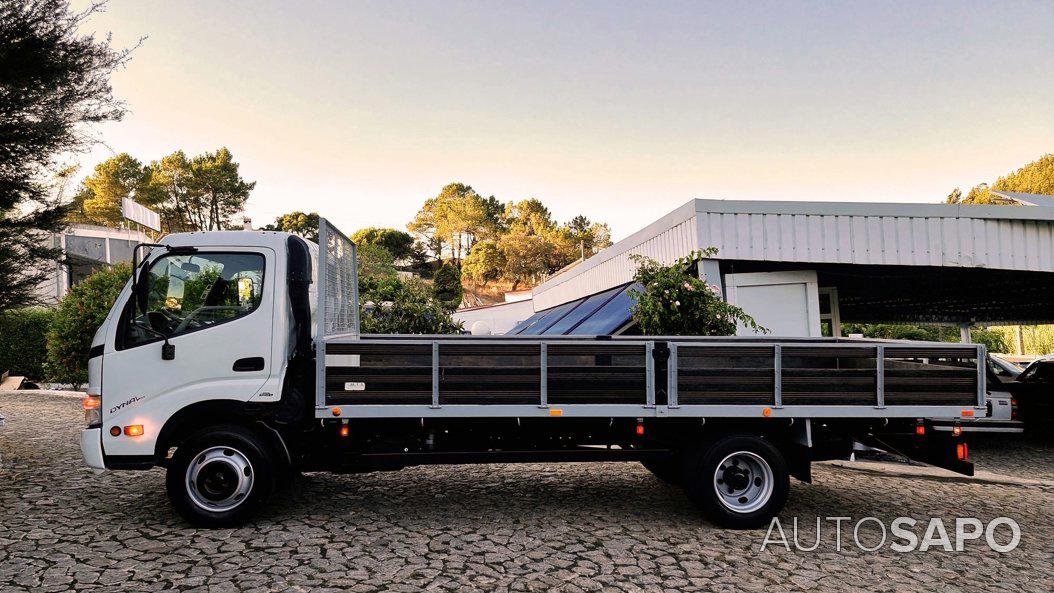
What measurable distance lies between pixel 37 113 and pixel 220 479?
21.9 feet

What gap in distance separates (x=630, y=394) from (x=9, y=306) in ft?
34.6

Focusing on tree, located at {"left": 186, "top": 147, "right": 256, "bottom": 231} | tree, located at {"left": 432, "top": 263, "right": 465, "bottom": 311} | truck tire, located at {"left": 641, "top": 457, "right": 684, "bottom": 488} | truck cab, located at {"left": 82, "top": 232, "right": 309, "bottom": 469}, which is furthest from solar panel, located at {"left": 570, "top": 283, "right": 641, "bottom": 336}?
tree, located at {"left": 186, "top": 147, "right": 256, "bottom": 231}

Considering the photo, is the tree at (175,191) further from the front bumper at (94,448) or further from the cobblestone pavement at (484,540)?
the front bumper at (94,448)

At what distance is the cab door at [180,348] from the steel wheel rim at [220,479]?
0.45 meters

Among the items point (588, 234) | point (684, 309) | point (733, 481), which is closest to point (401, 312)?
point (684, 309)

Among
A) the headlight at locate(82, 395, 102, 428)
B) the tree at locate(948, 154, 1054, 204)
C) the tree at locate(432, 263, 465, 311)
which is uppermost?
the tree at locate(948, 154, 1054, 204)

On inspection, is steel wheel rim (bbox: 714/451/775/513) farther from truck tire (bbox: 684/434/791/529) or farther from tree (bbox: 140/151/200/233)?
tree (bbox: 140/151/200/233)

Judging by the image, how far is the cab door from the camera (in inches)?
214

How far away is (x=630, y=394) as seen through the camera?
5.57m

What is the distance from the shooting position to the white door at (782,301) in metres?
10.3

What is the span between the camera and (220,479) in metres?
5.49

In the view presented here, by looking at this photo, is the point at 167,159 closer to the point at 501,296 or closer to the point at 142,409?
the point at 501,296

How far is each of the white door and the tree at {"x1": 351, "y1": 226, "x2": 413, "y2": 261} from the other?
7665 cm

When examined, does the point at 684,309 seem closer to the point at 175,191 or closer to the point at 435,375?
the point at 435,375
